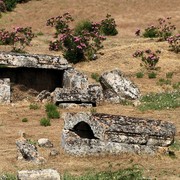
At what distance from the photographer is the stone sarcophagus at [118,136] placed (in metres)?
13.6

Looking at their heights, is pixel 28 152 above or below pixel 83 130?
below

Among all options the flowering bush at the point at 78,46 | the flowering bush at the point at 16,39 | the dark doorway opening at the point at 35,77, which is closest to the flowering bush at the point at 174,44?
the flowering bush at the point at 78,46

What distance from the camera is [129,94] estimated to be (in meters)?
23.0

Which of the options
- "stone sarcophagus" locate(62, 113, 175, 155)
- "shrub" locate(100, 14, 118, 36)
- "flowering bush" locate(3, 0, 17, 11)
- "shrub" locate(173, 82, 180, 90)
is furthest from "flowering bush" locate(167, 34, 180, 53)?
"flowering bush" locate(3, 0, 17, 11)

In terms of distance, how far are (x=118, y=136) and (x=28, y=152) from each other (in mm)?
2291

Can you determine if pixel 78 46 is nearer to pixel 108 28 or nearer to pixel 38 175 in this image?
pixel 108 28

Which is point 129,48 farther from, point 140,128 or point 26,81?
point 140,128

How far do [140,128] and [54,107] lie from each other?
6.99 m

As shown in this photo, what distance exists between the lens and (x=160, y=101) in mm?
21703

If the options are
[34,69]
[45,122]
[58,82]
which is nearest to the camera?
[45,122]

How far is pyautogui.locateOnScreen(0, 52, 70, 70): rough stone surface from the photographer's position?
23234mm

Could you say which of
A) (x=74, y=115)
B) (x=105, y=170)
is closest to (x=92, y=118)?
(x=74, y=115)

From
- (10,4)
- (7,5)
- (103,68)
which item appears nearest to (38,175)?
(103,68)

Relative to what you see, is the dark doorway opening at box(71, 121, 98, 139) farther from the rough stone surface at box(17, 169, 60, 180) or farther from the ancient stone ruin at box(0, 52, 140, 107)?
the ancient stone ruin at box(0, 52, 140, 107)
